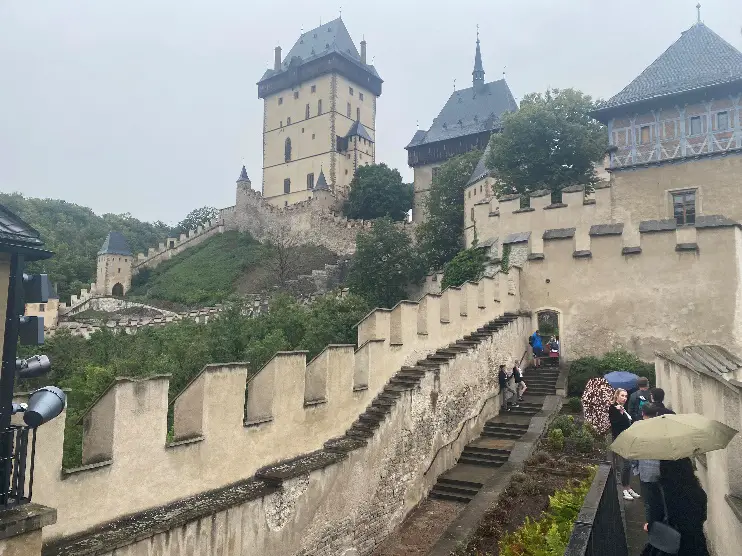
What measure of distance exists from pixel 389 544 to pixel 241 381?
15.5ft

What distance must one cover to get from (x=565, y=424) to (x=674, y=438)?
820cm

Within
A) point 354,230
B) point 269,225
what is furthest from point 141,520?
point 269,225

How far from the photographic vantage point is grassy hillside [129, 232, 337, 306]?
44.9 m

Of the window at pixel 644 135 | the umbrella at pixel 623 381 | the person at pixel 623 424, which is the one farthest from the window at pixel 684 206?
the person at pixel 623 424

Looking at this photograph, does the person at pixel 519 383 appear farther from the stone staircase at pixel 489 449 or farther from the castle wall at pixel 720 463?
the castle wall at pixel 720 463

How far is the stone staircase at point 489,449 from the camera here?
11.7 meters

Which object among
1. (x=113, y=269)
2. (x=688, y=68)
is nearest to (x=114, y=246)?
(x=113, y=269)

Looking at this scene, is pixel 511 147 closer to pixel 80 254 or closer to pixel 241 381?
pixel 241 381

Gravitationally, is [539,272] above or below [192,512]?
above

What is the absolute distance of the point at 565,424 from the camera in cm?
1330

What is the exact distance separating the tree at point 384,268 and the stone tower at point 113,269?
25.8 meters

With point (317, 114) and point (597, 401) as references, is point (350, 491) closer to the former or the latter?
point (597, 401)

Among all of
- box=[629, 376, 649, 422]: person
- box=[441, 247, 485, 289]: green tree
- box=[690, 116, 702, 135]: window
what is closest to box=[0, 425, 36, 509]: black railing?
box=[629, 376, 649, 422]: person

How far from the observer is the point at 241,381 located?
7406mm
